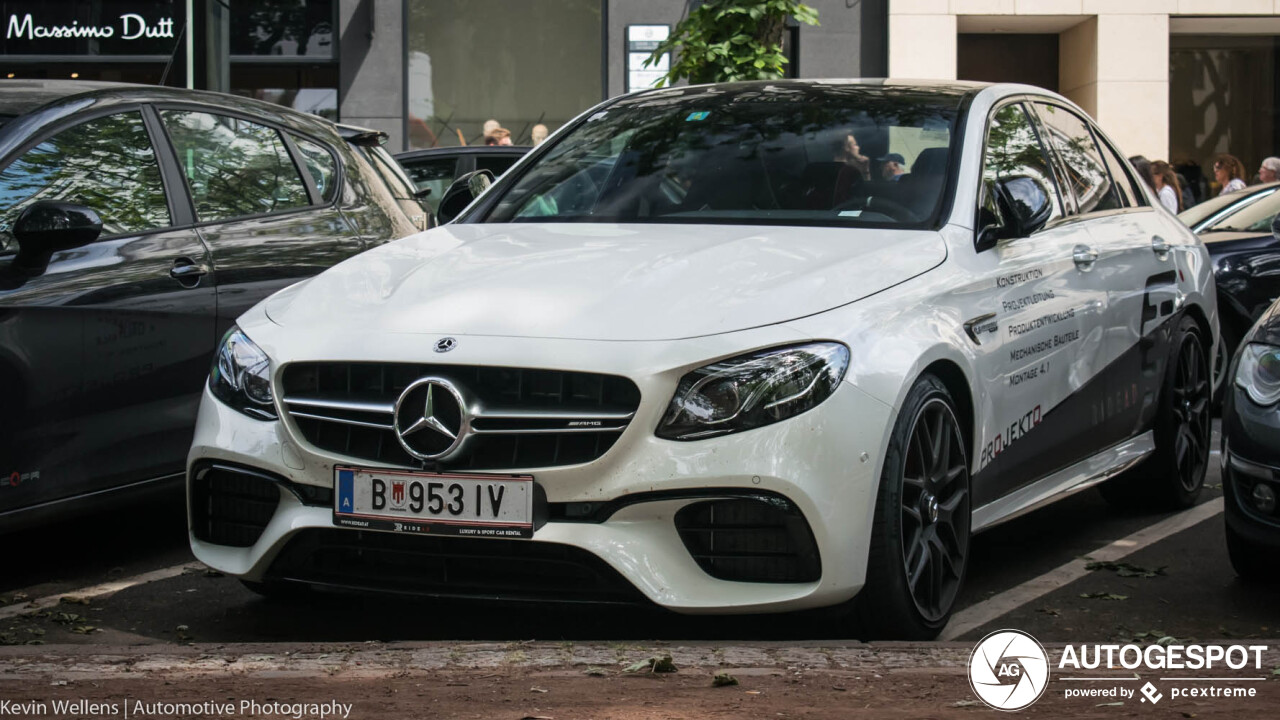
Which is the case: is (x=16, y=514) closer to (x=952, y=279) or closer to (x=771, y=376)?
(x=771, y=376)

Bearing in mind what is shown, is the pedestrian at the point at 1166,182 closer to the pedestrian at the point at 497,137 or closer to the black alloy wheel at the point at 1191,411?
the pedestrian at the point at 497,137

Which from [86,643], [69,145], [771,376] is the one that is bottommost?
[86,643]

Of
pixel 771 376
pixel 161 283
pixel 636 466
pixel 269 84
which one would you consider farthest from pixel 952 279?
pixel 269 84

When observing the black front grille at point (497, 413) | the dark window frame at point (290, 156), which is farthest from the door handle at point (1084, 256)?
the dark window frame at point (290, 156)

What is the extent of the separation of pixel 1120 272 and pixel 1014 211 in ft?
3.55

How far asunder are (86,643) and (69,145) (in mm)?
1828

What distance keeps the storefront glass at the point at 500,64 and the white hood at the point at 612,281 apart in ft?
51.3

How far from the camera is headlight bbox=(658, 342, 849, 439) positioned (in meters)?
4.17

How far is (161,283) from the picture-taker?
581 cm

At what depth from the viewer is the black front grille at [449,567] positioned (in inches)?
169

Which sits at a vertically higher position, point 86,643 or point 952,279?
point 952,279

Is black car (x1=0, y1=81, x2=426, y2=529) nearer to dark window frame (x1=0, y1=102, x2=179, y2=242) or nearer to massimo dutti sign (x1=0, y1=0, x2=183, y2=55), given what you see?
dark window frame (x1=0, y1=102, x2=179, y2=242)

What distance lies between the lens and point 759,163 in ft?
18.2

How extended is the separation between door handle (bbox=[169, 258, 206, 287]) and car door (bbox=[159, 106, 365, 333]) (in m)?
0.09
